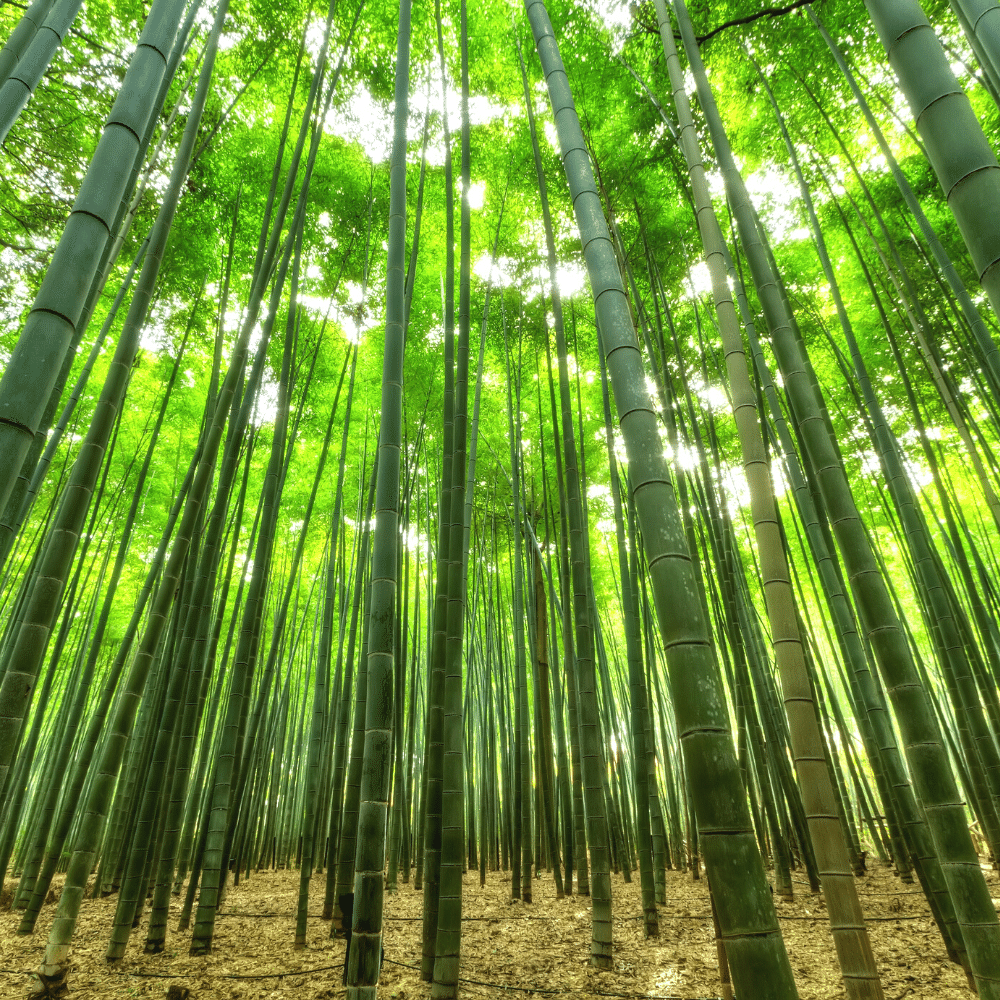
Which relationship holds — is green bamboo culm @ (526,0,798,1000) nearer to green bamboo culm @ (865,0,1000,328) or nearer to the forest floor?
green bamboo culm @ (865,0,1000,328)

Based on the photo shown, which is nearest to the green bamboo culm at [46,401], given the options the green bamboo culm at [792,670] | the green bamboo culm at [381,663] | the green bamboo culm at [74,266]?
the green bamboo culm at [74,266]

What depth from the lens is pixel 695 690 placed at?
88 cm

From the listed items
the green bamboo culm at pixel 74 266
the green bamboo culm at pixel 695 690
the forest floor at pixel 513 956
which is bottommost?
the forest floor at pixel 513 956

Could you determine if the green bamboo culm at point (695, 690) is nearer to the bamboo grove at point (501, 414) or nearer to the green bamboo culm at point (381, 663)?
the bamboo grove at point (501, 414)

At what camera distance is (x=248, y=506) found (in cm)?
785

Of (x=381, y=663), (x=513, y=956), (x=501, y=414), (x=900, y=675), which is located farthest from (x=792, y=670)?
(x=501, y=414)

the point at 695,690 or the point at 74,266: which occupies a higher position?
the point at 74,266

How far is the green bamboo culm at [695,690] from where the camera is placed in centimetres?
80

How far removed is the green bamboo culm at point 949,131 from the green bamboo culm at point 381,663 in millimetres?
1199

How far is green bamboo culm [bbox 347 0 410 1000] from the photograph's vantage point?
133cm

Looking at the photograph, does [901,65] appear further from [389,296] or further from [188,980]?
[188,980]

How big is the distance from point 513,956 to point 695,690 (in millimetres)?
2519

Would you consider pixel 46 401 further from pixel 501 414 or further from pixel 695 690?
pixel 501 414

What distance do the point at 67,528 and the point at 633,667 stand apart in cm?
239
